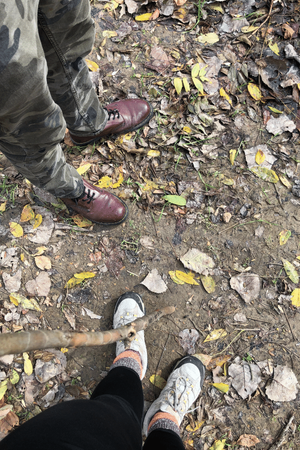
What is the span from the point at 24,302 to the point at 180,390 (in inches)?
53.4

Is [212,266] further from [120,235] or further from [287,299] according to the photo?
[120,235]

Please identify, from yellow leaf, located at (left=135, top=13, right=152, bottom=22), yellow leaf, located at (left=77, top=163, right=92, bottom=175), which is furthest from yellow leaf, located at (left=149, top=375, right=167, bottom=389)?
yellow leaf, located at (left=135, top=13, right=152, bottom=22)

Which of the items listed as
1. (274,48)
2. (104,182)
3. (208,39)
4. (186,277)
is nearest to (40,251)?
(104,182)

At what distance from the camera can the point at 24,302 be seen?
219 cm

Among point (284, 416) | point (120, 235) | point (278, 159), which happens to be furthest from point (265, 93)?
point (284, 416)

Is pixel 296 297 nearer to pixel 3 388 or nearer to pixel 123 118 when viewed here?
pixel 123 118

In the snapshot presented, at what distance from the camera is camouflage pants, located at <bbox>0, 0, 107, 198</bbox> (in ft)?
3.08

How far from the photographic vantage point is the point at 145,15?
296 centimetres

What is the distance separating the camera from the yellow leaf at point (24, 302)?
7.16ft

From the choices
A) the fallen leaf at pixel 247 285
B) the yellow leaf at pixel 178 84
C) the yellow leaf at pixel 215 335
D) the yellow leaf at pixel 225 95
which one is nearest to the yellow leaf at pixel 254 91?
the yellow leaf at pixel 225 95

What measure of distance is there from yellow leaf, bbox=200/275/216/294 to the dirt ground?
0.11 feet

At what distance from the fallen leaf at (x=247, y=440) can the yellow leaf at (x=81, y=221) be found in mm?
2023

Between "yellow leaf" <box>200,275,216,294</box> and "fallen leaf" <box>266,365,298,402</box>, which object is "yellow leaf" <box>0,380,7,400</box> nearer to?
"yellow leaf" <box>200,275,216,294</box>

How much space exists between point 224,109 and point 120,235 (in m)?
1.61
